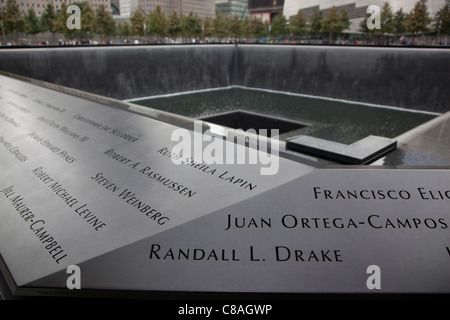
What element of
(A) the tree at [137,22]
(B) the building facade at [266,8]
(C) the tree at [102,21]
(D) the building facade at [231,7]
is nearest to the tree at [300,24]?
(A) the tree at [137,22]

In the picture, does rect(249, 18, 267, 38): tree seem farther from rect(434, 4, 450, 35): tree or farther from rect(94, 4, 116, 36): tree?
rect(434, 4, 450, 35): tree

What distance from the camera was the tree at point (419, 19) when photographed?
23812 millimetres

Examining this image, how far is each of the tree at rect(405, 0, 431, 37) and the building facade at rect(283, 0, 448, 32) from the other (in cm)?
258

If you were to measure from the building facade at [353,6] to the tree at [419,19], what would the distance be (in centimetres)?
258

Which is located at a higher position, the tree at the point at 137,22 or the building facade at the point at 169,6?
the building facade at the point at 169,6

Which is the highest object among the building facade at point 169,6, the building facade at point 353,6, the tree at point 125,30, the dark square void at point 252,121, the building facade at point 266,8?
the building facade at point 169,6

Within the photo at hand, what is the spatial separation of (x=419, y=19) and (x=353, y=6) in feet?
35.6

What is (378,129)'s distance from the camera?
27.9 ft

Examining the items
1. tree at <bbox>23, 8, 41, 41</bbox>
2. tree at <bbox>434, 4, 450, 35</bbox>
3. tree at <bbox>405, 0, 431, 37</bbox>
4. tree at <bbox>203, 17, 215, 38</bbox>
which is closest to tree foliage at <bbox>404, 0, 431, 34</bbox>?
tree at <bbox>405, 0, 431, 37</bbox>

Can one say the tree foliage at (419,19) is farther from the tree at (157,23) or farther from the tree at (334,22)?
the tree at (157,23)
